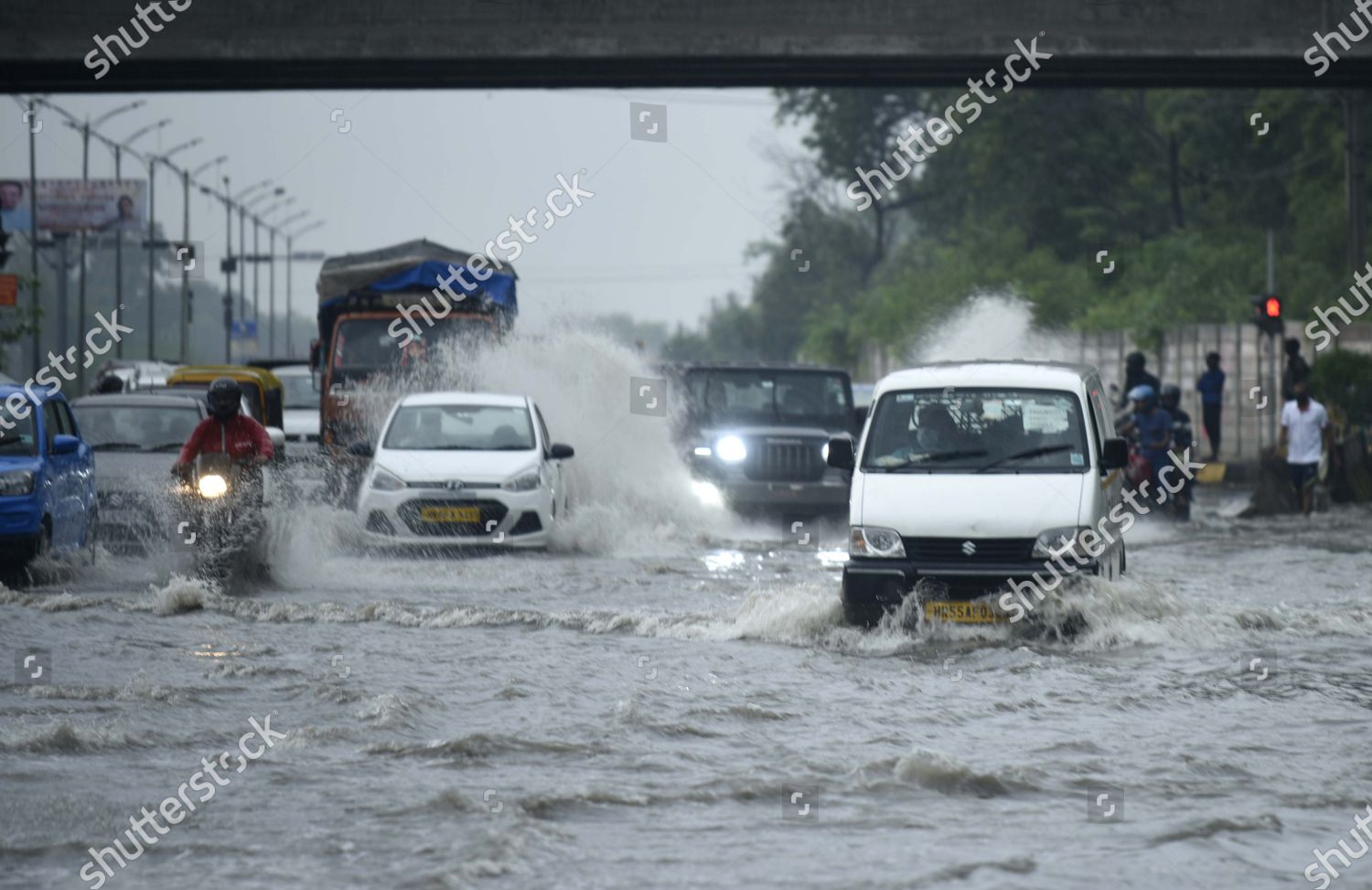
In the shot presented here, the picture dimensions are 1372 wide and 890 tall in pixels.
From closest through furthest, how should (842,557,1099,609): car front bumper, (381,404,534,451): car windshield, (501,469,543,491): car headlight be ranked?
(842,557,1099,609): car front bumper → (501,469,543,491): car headlight → (381,404,534,451): car windshield

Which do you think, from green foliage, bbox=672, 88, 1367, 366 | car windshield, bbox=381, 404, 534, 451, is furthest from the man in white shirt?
green foliage, bbox=672, 88, 1367, 366

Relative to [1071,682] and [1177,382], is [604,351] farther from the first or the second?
[1177,382]

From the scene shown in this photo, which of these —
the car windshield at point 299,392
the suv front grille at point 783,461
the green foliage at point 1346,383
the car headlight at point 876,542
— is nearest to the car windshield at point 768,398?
the suv front grille at point 783,461

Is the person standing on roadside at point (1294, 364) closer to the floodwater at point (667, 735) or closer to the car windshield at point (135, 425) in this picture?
the floodwater at point (667, 735)

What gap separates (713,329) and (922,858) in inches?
5767

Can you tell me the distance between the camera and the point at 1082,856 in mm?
6734

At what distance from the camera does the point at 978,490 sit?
40.4ft

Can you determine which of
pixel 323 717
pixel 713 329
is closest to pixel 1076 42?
pixel 323 717

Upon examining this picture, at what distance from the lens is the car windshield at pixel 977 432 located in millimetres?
12773

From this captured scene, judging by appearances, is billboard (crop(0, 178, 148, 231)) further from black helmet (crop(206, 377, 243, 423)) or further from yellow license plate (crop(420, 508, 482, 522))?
black helmet (crop(206, 377, 243, 423))

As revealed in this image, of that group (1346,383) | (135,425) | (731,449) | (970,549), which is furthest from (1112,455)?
(1346,383)

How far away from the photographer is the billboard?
218 ft

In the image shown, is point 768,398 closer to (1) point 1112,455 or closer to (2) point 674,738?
(1) point 1112,455

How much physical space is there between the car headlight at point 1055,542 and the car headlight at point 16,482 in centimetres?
750
